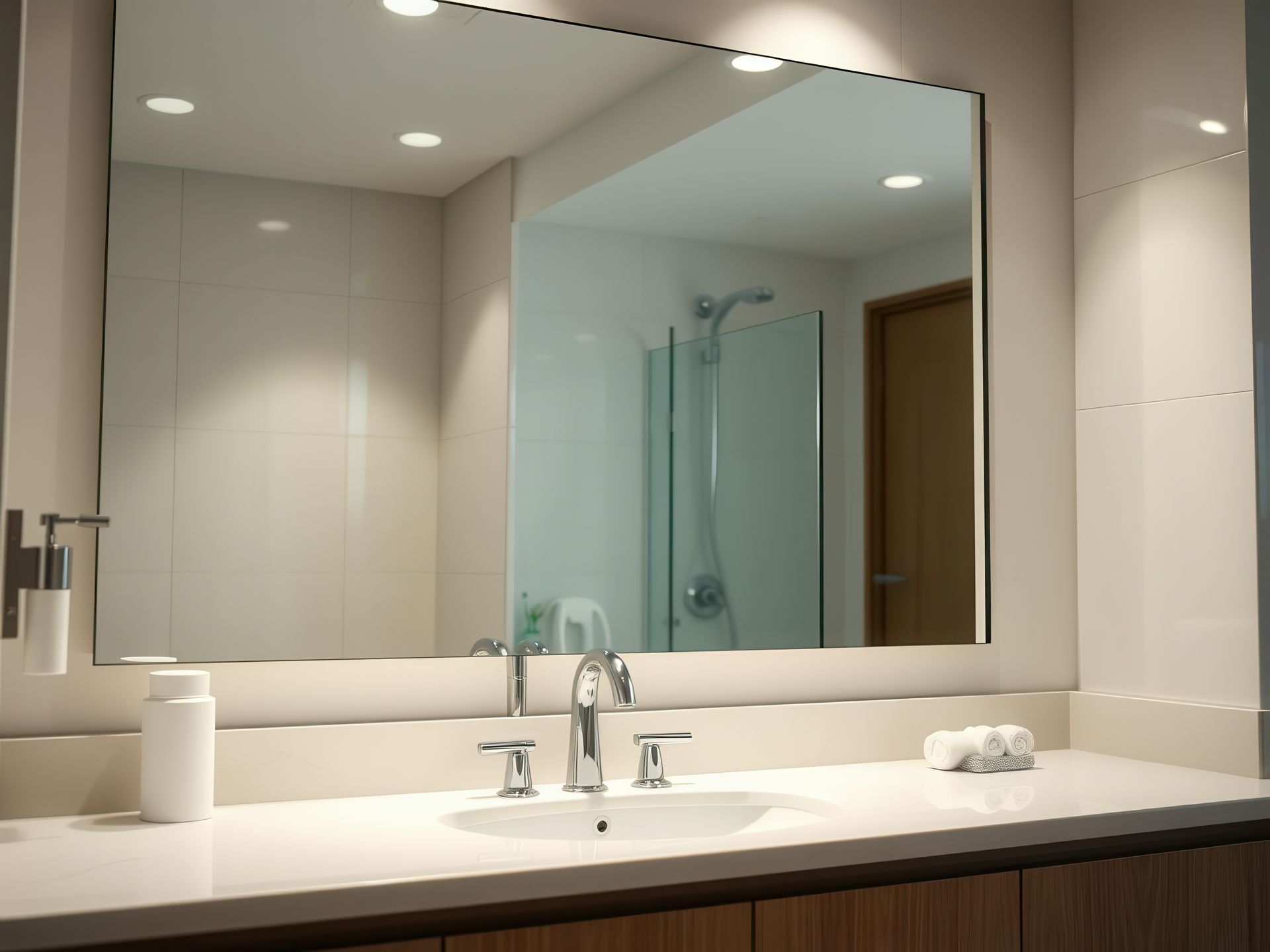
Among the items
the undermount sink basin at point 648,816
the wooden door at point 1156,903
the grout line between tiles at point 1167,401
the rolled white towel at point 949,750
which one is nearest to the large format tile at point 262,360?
the undermount sink basin at point 648,816

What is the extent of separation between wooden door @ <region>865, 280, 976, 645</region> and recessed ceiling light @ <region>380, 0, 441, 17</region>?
2.82ft

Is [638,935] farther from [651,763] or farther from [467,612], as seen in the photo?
[467,612]

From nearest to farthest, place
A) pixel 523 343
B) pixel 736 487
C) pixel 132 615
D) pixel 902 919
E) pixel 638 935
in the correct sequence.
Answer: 1. pixel 638 935
2. pixel 902 919
3. pixel 132 615
4. pixel 523 343
5. pixel 736 487

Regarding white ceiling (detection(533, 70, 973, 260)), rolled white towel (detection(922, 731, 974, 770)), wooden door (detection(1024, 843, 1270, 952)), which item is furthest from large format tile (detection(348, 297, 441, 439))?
wooden door (detection(1024, 843, 1270, 952))

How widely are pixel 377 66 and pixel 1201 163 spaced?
1.32 meters

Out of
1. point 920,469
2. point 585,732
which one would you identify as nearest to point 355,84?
point 585,732

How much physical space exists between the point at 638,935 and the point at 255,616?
2.26ft

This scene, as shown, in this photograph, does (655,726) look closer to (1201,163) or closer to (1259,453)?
(1259,453)

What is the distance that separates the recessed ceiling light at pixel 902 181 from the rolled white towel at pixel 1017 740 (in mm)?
948

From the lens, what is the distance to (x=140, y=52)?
154 centimetres

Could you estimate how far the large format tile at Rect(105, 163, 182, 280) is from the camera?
5.02 ft

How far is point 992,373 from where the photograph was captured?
6.79 feet

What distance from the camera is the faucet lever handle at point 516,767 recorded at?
1.59m

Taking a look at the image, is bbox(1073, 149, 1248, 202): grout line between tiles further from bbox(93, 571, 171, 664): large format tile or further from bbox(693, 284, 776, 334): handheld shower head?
bbox(93, 571, 171, 664): large format tile
